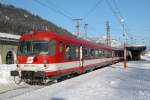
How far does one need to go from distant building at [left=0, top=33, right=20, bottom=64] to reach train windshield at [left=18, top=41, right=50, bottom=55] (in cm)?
767

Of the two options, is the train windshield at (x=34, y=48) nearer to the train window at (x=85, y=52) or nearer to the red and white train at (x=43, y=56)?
the red and white train at (x=43, y=56)

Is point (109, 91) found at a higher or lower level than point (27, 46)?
lower

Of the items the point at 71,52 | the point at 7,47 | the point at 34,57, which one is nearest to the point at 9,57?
the point at 7,47

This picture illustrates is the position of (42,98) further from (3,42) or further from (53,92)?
(3,42)

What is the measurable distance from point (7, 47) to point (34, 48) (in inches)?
394

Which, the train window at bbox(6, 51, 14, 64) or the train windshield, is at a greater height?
the train windshield

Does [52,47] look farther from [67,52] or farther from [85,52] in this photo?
[85,52]

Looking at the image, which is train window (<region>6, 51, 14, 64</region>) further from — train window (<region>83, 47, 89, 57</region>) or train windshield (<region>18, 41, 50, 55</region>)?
train windshield (<region>18, 41, 50, 55</region>)

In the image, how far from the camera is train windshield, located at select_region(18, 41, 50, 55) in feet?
47.7

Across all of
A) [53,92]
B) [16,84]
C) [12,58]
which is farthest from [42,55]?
[12,58]

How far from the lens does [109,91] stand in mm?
11625

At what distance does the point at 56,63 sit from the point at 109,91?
3906mm

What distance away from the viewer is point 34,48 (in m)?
14.9

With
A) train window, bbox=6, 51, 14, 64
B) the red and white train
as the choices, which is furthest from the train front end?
train window, bbox=6, 51, 14, 64
